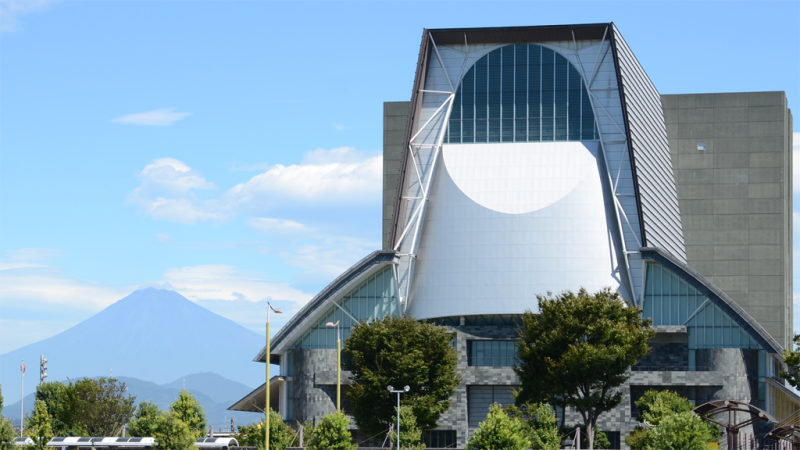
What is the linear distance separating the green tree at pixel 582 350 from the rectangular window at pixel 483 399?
1353 centimetres

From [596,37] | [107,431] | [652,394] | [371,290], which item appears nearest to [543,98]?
[596,37]

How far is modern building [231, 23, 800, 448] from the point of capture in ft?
308

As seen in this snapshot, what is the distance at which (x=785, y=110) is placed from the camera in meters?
124

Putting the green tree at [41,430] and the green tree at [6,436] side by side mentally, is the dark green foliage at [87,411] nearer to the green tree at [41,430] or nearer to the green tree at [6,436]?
the green tree at [41,430]

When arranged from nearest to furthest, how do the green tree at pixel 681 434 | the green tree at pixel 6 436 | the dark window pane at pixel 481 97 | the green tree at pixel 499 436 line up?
the green tree at pixel 681 434, the green tree at pixel 6 436, the green tree at pixel 499 436, the dark window pane at pixel 481 97

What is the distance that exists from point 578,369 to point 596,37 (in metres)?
36.9

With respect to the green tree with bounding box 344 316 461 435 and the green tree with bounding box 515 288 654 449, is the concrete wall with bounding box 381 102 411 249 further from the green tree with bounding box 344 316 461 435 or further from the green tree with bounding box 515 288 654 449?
the green tree with bounding box 515 288 654 449

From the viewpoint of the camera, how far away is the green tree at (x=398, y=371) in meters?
80.4

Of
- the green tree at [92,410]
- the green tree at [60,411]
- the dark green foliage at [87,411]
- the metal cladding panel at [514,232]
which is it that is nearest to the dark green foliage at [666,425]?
the metal cladding panel at [514,232]

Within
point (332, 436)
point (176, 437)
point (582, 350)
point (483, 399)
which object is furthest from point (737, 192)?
point (176, 437)

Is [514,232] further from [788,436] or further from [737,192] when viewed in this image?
[737,192]

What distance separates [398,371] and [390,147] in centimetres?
5233

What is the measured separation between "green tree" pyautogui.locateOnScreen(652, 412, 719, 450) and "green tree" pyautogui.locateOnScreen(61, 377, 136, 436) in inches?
1952

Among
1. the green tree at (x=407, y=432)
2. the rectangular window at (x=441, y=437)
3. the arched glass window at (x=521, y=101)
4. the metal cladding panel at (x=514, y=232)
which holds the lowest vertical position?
the rectangular window at (x=441, y=437)
